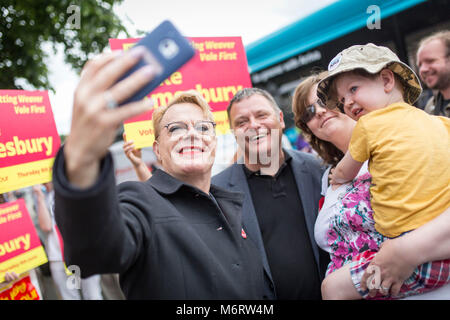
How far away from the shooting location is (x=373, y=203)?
1.48 metres

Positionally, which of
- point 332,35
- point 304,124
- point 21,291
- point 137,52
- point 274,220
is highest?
point 332,35

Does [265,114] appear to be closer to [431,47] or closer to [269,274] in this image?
[269,274]

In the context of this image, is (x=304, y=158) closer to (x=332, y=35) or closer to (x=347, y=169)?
(x=347, y=169)

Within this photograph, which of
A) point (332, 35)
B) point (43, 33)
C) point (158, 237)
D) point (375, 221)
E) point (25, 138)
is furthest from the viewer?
point (43, 33)

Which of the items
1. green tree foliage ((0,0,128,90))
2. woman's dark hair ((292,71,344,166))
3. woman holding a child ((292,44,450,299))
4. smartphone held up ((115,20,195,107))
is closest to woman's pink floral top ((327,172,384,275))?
woman holding a child ((292,44,450,299))

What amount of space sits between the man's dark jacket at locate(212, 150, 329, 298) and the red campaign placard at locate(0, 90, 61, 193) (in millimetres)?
1289

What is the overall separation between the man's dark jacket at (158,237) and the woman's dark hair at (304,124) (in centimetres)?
83

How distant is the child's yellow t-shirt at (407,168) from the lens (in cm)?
135

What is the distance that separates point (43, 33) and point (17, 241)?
2.46 meters

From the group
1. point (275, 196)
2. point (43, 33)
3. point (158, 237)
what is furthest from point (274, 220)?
point (43, 33)

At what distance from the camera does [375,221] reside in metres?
1.48

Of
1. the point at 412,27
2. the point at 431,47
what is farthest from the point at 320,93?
the point at 412,27

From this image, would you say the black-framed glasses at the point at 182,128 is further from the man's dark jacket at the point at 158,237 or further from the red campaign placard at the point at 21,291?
the red campaign placard at the point at 21,291

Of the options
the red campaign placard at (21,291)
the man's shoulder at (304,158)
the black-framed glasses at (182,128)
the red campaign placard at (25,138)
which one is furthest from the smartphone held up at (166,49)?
the red campaign placard at (21,291)
